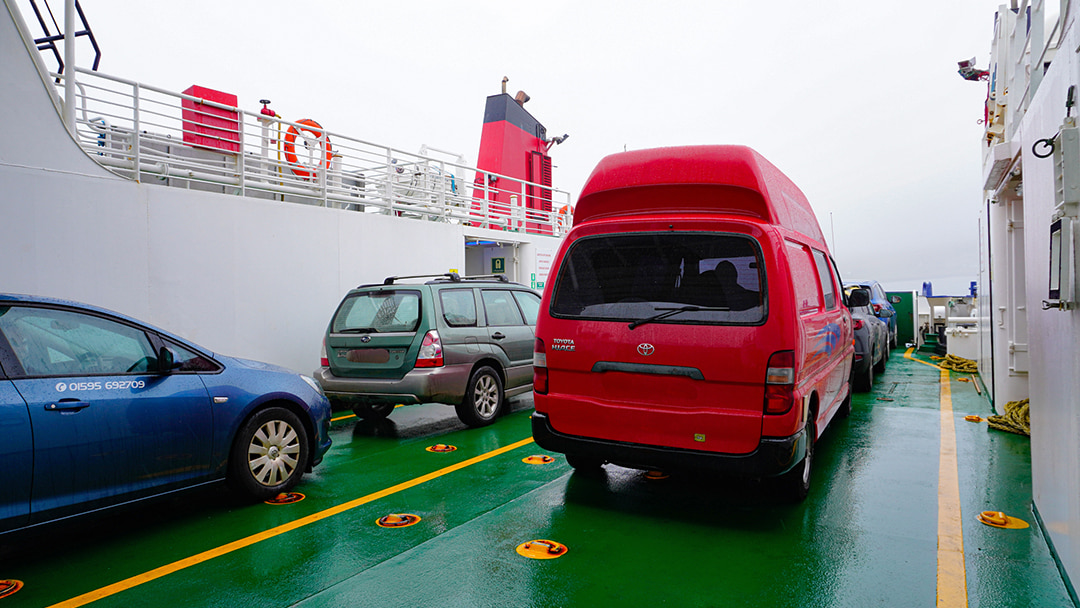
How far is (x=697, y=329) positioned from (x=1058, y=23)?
8.48ft

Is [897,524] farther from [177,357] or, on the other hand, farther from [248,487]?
[177,357]

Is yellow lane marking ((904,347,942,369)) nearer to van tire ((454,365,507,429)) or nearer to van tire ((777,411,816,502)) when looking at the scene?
van tire ((454,365,507,429))

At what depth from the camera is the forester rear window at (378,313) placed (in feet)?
22.3

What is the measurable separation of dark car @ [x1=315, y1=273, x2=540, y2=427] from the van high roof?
2.55m

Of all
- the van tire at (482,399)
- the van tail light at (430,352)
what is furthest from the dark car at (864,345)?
the van tail light at (430,352)

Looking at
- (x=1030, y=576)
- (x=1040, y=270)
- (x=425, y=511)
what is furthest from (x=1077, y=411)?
(x=425, y=511)

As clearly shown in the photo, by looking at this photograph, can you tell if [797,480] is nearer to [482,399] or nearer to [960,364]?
[482,399]

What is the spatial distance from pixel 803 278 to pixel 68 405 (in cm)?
452

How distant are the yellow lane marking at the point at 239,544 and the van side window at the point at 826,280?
3265 mm

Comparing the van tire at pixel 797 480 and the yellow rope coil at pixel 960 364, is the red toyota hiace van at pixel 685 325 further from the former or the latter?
the yellow rope coil at pixel 960 364

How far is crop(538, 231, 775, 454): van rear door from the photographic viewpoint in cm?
381

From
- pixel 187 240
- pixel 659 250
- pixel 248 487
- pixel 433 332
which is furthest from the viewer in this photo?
pixel 187 240

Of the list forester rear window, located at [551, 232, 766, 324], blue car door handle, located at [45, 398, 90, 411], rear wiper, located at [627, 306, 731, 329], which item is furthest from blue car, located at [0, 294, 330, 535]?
rear wiper, located at [627, 306, 731, 329]

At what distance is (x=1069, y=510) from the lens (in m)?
3.14
